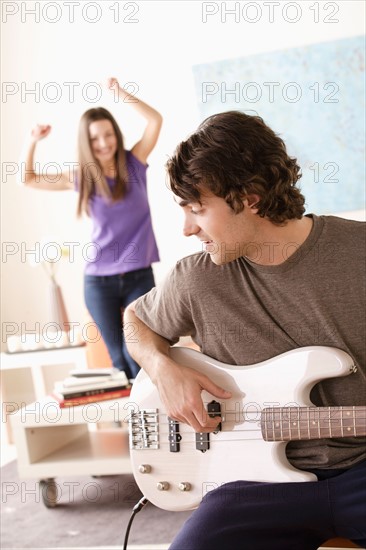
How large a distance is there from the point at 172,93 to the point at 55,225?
99cm

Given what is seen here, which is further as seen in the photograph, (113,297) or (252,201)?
(113,297)

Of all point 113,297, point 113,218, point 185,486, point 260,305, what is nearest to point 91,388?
point 113,297

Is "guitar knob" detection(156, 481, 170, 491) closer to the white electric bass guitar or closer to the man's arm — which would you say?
the white electric bass guitar

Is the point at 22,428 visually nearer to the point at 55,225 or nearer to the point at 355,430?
the point at 355,430

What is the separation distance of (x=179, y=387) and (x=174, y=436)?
0.43ft

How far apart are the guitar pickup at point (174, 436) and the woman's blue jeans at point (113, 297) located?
1488 mm

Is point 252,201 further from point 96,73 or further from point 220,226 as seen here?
point 96,73

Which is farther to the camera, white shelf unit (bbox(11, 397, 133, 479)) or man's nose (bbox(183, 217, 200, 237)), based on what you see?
white shelf unit (bbox(11, 397, 133, 479))

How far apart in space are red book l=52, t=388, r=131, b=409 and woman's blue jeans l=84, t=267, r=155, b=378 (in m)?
0.44

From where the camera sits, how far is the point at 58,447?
268cm

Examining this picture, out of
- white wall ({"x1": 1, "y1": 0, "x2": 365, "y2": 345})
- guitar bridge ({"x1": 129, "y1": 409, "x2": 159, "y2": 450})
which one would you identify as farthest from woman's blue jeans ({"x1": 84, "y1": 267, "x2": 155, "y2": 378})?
guitar bridge ({"x1": 129, "y1": 409, "x2": 159, "y2": 450})

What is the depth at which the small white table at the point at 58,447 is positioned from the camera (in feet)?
8.11

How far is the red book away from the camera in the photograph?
2521 millimetres

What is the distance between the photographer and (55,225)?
4.18 m
